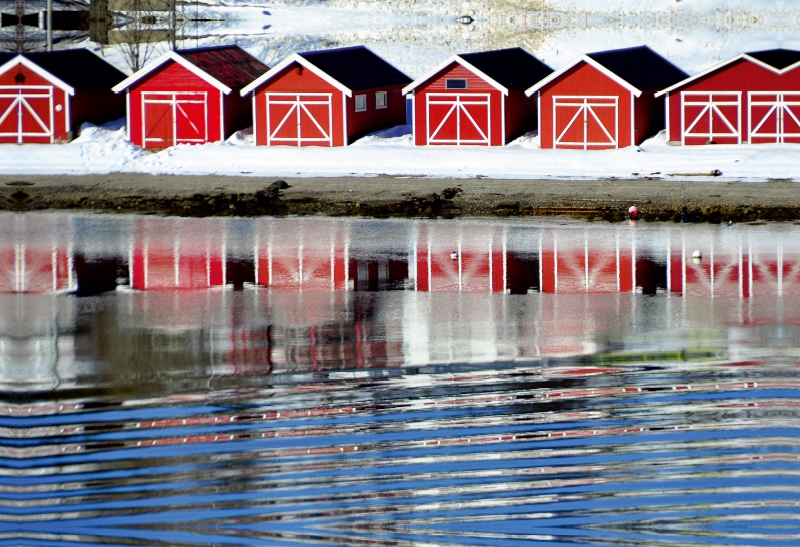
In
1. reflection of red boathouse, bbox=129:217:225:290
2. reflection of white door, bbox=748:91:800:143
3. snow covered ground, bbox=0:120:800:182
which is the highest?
reflection of white door, bbox=748:91:800:143

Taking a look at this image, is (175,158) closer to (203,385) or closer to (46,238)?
(46,238)

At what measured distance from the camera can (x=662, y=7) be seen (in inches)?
2699

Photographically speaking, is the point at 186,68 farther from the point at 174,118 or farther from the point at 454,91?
the point at 454,91

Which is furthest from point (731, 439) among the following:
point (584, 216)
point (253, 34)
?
point (253, 34)

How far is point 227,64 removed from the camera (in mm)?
42438

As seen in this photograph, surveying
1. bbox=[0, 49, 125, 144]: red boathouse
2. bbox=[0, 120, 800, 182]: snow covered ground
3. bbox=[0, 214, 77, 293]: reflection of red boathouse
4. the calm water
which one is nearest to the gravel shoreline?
bbox=[0, 120, 800, 182]: snow covered ground

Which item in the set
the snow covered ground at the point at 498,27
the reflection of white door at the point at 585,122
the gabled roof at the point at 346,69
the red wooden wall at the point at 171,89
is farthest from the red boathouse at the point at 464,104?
the snow covered ground at the point at 498,27

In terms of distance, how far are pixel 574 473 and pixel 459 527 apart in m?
1.42

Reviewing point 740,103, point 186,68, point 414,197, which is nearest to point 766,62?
point 740,103

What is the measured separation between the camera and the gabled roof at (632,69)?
37688mm

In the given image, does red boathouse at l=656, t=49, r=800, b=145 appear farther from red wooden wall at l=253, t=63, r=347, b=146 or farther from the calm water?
the calm water

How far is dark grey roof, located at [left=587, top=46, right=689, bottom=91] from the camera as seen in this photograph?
1513 inches

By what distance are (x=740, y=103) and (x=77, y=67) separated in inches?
873

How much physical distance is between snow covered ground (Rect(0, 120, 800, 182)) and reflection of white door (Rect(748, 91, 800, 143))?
673 millimetres
